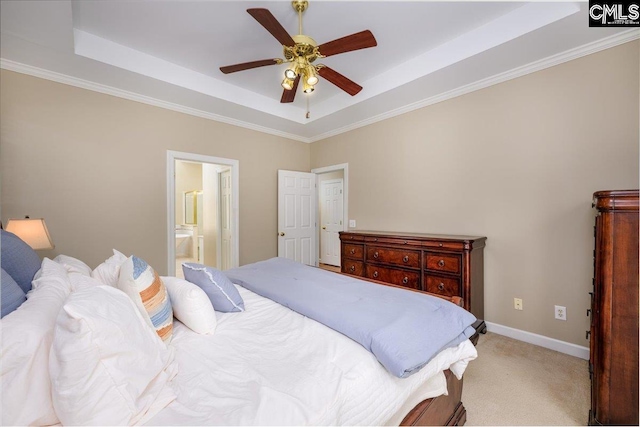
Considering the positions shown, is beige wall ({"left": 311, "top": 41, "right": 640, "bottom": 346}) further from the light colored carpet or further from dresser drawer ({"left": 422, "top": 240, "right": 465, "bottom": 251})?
dresser drawer ({"left": 422, "top": 240, "right": 465, "bottom": 251})

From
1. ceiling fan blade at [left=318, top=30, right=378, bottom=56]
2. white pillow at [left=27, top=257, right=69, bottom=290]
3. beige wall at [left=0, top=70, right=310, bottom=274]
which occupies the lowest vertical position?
white pillow at [left=27, top=257, right=69, bottom=290]

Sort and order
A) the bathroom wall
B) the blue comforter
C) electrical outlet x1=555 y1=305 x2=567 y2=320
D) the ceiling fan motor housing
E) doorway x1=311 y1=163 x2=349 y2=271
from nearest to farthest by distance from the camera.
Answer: the blue comforter, the ceiling fan motor housing, electrical outlet x1=555 y1=305 x2=567 y2=320, doorway x1=311 y1=163 x2=349 y2=271, the bathroom wall

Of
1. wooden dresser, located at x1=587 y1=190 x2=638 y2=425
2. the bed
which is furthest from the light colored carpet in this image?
the bed

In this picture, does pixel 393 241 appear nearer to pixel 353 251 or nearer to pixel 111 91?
pixel 353 251

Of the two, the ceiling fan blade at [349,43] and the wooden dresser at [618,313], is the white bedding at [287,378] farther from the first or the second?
the ceiling fan blade at [349,43]

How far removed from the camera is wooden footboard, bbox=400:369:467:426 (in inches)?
49.8

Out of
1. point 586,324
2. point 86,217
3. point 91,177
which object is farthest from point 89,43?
point 586,324

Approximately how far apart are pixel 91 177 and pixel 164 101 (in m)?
1.23

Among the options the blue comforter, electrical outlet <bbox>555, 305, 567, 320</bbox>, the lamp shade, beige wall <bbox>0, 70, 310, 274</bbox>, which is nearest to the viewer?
the blue comforter

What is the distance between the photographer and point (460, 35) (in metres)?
2.54

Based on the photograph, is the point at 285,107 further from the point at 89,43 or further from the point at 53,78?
the point at 53,78

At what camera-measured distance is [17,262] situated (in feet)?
4.08

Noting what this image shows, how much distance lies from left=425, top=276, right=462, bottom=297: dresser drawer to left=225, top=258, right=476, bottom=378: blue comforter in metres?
1.18

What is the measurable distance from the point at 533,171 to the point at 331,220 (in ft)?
14.1
